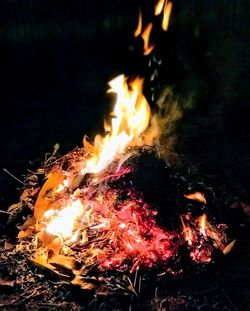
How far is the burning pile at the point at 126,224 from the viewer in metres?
3.66

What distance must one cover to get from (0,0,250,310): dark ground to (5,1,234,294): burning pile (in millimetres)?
2354

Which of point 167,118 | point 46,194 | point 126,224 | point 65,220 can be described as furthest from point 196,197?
point 167,118

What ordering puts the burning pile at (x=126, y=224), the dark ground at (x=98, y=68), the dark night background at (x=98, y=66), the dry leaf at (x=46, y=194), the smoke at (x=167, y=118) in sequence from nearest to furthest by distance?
the burning pile at (x=126, y=224)
the dry leaf at (x=46, y=194)
the smoke at (x=167, y=118)
the dark ground at (x=98, y=68)
the dark night background at (x=98, y=66)

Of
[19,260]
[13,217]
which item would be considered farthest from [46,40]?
[19,260]

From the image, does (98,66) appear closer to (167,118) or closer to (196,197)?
(167,118)

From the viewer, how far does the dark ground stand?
22.3 feet

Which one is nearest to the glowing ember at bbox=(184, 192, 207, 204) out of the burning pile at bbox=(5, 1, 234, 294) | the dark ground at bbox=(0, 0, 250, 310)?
the burning pile at bbox=(5, 1, 234, 294)

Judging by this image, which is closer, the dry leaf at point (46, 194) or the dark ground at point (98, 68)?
the dry leaf at point (46, 194)

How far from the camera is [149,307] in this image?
10.9 feet

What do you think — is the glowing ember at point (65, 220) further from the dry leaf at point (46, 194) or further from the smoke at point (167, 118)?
the smoke at point (167, 118)

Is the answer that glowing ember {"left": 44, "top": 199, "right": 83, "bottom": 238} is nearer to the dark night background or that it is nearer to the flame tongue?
the flame tongue

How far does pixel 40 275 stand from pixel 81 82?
5.87 meters

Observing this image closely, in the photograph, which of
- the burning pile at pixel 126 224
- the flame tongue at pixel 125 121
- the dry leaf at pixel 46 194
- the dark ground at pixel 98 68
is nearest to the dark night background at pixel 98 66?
the dark ground at pixel 98 68

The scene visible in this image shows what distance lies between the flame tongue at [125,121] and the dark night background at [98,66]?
5.90ft
